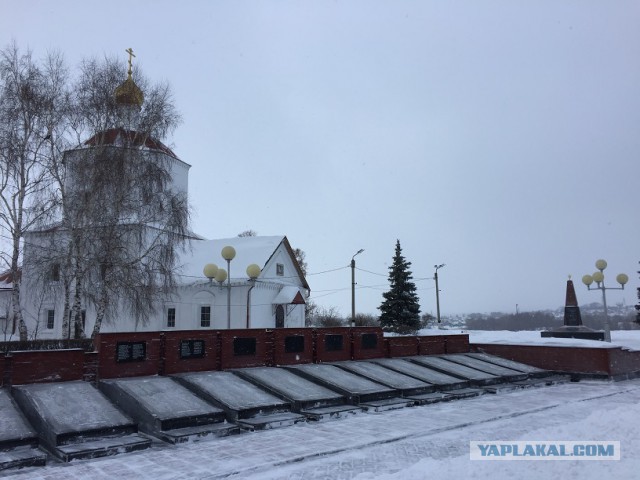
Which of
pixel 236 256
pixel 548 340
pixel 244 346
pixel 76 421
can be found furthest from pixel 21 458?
pixel 236 256

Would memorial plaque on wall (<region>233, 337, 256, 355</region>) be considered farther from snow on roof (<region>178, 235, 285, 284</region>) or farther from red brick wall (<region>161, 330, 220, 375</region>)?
snow on roof (<region>178, 235, 285, 284</region>)

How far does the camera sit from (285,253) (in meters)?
33.0

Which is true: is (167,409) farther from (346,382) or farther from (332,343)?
(332,343)

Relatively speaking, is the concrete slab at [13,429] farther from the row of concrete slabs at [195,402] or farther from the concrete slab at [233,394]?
the concrete slab at [233,394]

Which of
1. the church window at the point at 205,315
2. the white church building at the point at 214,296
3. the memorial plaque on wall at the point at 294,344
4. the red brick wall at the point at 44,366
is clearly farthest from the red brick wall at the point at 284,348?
the church window at the point at 205,315

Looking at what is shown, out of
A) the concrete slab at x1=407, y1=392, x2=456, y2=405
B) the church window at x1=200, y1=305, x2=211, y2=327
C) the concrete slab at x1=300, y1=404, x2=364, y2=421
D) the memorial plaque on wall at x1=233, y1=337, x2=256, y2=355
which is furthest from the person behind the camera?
the church window at x1=200, y1=305, x2=211, y2=327

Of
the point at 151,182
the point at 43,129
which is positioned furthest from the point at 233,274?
the point at 43,129

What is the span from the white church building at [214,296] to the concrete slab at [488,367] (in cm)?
989

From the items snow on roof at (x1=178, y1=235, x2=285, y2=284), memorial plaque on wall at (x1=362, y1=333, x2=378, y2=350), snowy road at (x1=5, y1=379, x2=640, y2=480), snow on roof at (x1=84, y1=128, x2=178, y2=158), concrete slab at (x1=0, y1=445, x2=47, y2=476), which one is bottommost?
snowy road at (x1=5, y1=379, x2=640, y2=480)

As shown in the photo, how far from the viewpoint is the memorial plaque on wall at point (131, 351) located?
39.4 ft

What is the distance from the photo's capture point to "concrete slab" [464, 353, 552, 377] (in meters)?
18.5

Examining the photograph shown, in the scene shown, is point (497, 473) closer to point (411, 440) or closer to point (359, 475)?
point (359, 475)

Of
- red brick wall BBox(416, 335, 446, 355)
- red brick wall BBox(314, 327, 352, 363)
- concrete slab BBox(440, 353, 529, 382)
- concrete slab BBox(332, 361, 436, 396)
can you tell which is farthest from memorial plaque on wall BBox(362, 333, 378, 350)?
concrete slab BBox(440, 353, 529, 382)

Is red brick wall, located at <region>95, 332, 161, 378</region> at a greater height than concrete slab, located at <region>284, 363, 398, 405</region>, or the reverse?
red brick wall, located at <region>95, 332, 161, 378</region>
